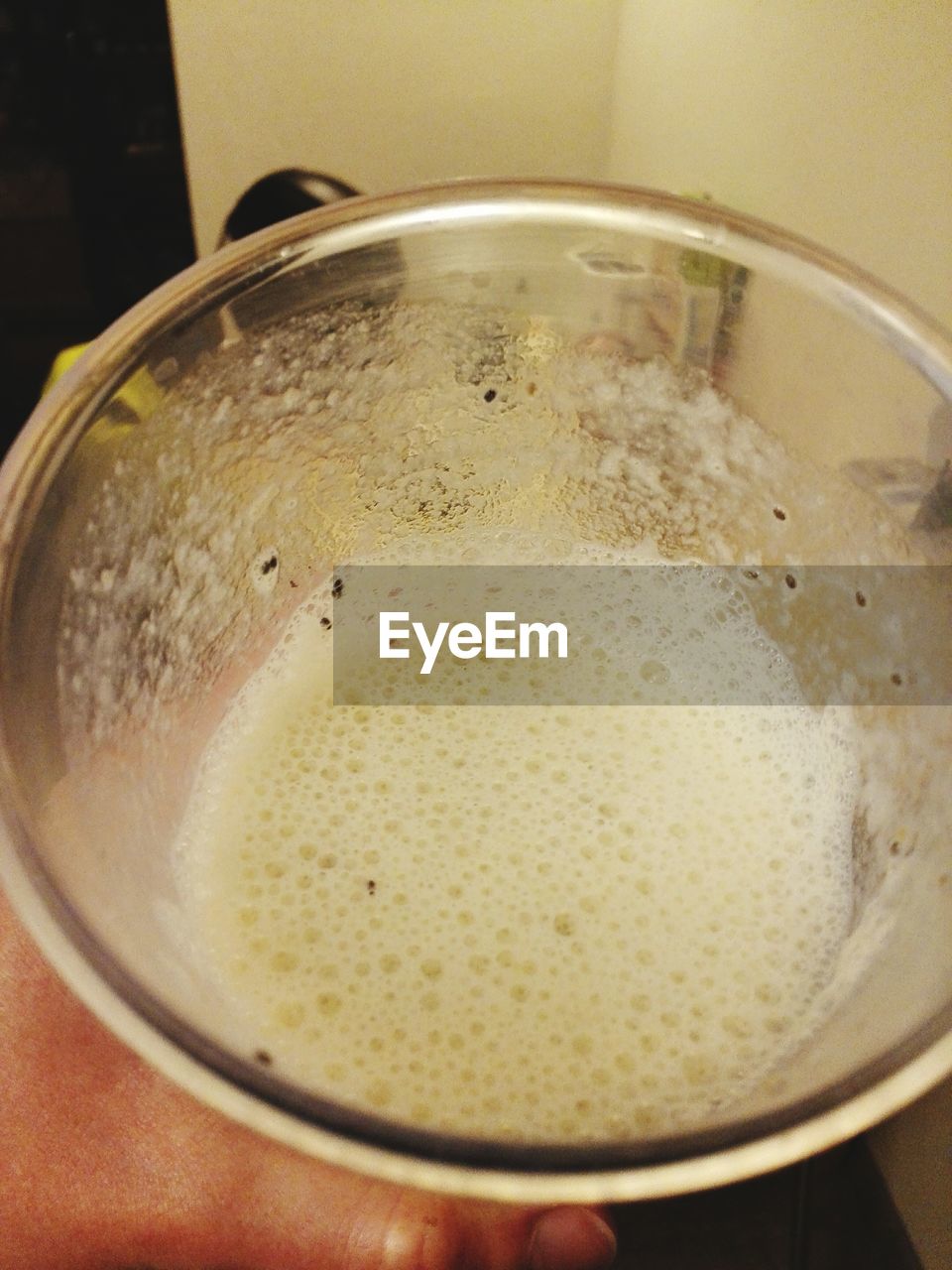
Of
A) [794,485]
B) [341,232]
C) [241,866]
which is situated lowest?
[241,866]

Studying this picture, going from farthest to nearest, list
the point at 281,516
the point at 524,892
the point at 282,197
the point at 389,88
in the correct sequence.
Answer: the point at 389,88, the point at 282,197, the point at 281,516, the point at 524,892

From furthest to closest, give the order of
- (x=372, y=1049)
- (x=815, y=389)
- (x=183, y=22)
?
1. (x=183, y=22)
2. (x=815, y=389)
3. (x=372, y=1049)

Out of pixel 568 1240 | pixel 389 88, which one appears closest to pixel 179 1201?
pixel 568 1240

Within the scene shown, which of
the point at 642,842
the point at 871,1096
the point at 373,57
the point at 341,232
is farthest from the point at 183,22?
the point at 871,1096

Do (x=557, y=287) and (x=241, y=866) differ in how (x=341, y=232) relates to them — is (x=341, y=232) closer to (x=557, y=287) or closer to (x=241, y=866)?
(x=557, y=287)

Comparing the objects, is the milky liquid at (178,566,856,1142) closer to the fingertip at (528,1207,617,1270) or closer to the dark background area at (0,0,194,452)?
the fingertip at (528,1207,617,1270)

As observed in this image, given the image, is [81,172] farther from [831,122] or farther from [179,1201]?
[179,1201]

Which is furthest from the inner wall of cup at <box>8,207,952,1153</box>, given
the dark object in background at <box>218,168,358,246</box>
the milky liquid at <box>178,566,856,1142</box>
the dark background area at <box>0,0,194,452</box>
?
the dark background area at <box>0,0,194,452</box>
